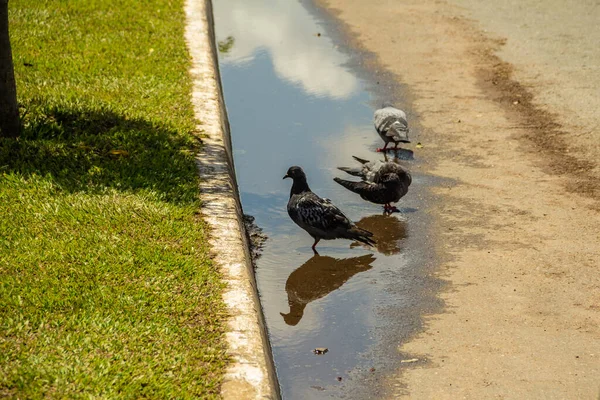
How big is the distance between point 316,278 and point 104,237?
196 centimetres

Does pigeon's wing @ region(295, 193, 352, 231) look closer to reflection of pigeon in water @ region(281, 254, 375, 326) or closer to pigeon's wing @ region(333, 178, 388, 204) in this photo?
reflection of pigeon in water @ region(281, 254, 375, 326)

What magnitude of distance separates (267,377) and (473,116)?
739 cm

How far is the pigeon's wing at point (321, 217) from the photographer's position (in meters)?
8.08

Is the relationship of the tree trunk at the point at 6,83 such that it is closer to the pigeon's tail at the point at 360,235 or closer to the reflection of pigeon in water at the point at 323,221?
the reflection of pigeon in water at the point at 323,221

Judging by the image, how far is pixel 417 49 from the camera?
1516 cm

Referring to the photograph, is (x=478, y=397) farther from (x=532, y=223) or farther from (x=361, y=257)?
(x=532, y=223)

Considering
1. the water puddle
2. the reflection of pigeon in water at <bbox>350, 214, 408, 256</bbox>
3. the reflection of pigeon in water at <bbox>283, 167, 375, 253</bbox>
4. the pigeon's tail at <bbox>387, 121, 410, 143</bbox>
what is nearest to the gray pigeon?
the pigeon's tail at <bbox>387, 121, 410, 143</bbox>

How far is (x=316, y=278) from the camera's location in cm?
790

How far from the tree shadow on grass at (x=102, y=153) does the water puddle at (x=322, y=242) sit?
95cm

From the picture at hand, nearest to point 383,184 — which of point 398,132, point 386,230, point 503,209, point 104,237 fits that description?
point 386,230

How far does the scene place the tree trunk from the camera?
8.46 meters

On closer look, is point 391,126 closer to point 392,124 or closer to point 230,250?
point 392,124

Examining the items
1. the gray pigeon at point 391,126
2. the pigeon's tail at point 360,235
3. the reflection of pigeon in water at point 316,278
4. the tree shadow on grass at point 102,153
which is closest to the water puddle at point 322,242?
the reflection of pigeon in water at point 316,278

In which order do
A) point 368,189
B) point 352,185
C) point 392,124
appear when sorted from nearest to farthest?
point 368,189 < point 352,185 < point 392,124
